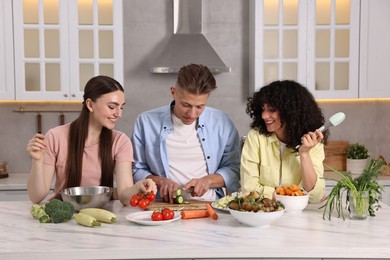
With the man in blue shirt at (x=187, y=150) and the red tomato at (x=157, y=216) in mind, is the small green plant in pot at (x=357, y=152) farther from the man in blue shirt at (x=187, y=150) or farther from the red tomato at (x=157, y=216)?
the red tomato at (x=157, y=216)

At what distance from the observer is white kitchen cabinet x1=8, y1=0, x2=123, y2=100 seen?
4805 mm

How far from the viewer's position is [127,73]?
17.1ft

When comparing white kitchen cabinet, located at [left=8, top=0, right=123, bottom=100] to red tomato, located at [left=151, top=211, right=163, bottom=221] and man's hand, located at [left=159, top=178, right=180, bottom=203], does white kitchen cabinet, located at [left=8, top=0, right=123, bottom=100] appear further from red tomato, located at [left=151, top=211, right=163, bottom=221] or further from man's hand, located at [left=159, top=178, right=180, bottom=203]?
red tomato, located at [left=151, top=211, right=163, bottom=221]

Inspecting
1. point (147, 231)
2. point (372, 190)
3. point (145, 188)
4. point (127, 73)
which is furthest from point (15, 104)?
point (372, 190)

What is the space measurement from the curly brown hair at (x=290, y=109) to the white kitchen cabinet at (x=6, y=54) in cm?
241

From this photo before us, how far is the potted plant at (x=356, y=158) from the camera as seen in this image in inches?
197

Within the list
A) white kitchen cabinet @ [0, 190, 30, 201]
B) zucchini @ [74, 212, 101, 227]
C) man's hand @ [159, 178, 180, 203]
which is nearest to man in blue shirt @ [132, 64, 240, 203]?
man's hand @ [159, 178, 180, 203]

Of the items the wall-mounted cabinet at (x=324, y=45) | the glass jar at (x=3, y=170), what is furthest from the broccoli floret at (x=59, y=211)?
the wall-mounted cabinet at (x=324, y=45)

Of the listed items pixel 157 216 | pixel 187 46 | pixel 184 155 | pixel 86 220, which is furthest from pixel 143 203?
pixel 187 46

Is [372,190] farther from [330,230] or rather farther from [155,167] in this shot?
[155,167]

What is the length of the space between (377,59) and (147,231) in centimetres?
324

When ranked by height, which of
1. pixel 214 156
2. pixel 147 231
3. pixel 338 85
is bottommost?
pixel 147 231

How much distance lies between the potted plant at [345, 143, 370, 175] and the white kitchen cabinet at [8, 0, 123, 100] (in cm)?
209

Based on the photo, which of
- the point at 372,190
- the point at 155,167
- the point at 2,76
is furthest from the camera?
the point at 2,76
